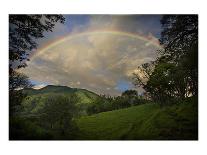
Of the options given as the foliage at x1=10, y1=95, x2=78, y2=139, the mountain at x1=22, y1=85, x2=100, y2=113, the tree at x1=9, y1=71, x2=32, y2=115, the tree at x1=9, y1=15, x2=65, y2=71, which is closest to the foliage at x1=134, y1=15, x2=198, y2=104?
the mountain at x1=22, y1=85, x2=100, y2=113

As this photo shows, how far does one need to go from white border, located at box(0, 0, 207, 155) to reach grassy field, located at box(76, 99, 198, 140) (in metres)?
0.12

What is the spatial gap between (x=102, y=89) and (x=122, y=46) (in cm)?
96

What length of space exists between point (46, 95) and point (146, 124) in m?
2.07

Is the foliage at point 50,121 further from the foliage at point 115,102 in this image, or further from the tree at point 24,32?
the tree at point 24,32

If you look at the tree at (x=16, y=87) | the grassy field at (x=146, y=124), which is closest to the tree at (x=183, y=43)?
the grassy field at (x=146, y=124)

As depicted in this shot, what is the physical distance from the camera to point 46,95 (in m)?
8.28

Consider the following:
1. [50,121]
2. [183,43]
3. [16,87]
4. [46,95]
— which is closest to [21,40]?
[16,87]

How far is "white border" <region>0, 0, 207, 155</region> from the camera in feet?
26.6

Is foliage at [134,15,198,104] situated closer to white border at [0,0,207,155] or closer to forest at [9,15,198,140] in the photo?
forest at [9,15,198,140]
